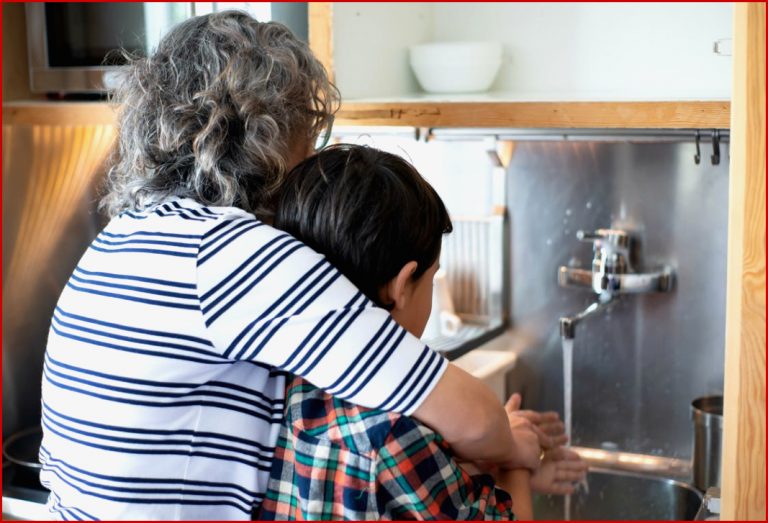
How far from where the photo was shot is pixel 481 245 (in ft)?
7.07

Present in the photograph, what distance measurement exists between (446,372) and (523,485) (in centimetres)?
28

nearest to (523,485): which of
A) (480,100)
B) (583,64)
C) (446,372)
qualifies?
(446,372)

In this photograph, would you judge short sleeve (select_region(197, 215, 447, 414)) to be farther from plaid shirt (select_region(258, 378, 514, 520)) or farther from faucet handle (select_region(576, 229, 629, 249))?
faucet handle (select_region(576, 229, 629, 249))

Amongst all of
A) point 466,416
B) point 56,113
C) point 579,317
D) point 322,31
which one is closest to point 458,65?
point 322,31

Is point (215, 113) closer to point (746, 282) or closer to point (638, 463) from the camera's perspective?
point (746, 282)

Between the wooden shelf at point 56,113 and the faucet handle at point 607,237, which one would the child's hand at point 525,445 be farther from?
the wooden shelf at point 56,113

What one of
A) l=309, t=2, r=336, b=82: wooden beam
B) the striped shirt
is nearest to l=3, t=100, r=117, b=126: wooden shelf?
l=309, t=2, r=336, b=82: wooden beam

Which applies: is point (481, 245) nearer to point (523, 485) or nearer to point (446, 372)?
point (523, 485)

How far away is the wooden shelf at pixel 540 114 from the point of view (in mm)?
1556

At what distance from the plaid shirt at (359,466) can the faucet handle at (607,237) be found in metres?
0.94

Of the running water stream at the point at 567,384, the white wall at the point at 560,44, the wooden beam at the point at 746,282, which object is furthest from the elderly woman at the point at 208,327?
the running water stream at the point at 567,384

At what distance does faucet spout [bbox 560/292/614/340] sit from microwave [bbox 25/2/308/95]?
912 mm

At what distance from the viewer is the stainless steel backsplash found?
6.29ft

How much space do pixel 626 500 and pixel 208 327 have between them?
1234 mm
